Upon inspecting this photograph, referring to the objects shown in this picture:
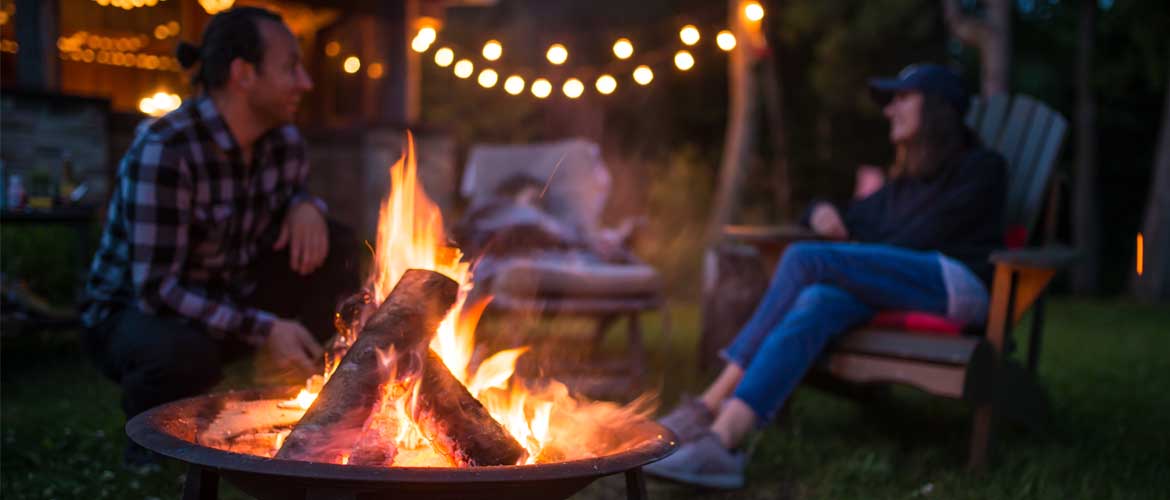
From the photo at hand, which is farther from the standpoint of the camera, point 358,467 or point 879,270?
point 879,270

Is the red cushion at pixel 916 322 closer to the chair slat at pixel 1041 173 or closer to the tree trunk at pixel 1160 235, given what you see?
the chair slat at pixel 1041 173

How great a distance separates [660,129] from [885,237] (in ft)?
36.4

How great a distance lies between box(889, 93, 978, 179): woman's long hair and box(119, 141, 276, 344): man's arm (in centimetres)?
210

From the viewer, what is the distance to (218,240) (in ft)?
8.62

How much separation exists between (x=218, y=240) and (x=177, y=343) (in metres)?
0.38

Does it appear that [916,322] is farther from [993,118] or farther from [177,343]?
[177,343]

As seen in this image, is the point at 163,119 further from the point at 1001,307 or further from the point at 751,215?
the point at 751,215

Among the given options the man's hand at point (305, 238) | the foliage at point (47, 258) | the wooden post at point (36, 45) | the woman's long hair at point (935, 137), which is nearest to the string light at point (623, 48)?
the woman's long hair at point (935, 137)

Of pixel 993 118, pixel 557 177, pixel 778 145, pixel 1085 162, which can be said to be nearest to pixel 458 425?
pixel 993 118

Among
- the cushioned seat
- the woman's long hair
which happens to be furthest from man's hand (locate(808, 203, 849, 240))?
the cushioned seat

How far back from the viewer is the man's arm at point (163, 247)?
7.70 ft

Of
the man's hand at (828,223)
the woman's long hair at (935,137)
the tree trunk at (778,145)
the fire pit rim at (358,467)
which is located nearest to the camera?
the fire pit rim at (358,467)

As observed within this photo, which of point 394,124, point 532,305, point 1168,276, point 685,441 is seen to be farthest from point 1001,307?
point 1168,276

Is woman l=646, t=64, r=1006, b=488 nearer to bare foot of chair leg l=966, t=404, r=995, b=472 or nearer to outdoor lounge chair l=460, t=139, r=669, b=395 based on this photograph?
bare foot of chair leg l=966, t=404, r=995, b=472
